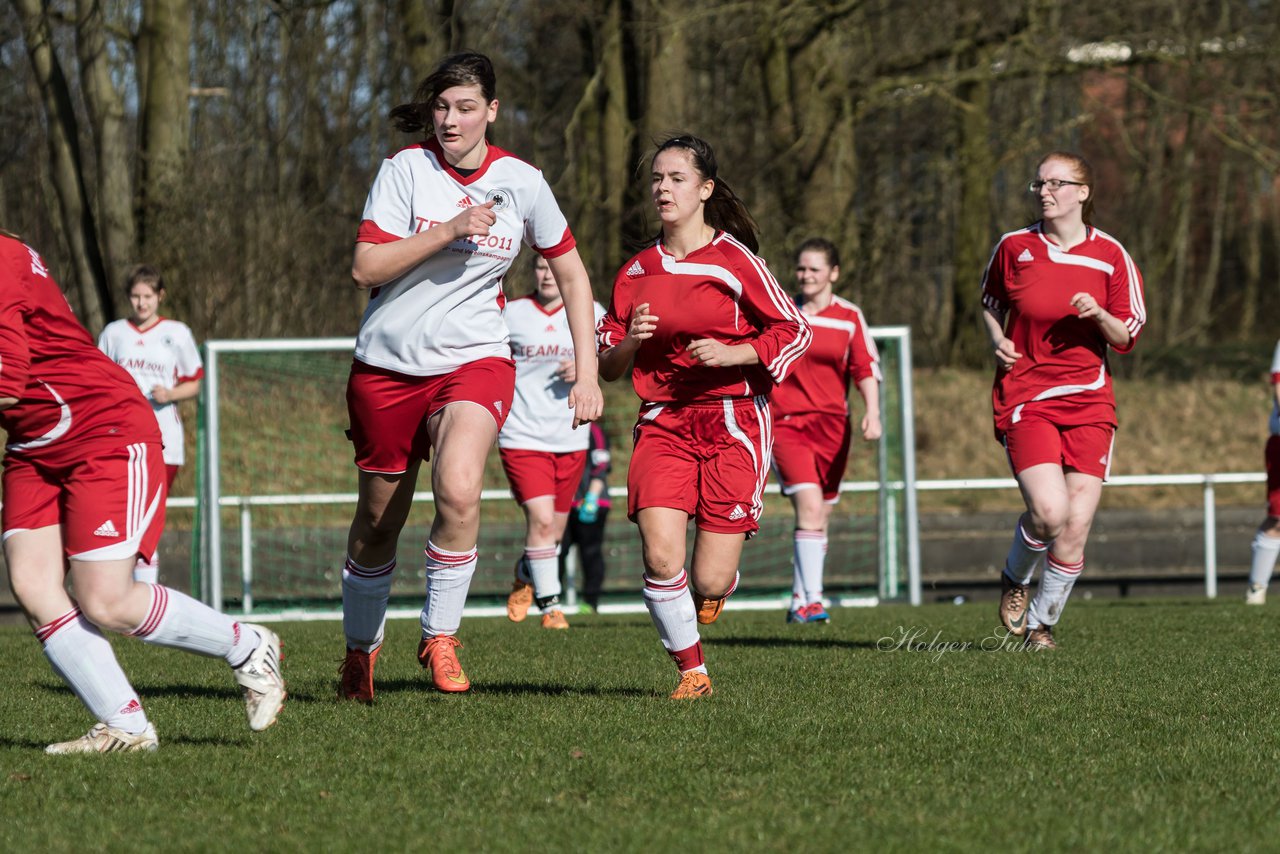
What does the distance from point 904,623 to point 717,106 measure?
1478 cm

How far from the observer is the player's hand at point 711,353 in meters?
5.84

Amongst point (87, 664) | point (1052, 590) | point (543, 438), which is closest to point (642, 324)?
point (87, 664)

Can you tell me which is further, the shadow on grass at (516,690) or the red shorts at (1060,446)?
the red shorts at (1060,446)

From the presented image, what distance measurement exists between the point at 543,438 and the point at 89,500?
18.3 feet

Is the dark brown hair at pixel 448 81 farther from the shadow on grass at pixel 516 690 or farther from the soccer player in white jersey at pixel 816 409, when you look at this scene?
the soccer player in white jersey at pixel 816 409

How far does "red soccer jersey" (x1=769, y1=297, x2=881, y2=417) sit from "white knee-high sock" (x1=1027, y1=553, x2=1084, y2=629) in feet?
9.24

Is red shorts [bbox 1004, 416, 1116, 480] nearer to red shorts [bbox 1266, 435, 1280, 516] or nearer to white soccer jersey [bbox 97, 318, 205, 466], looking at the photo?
red shorts [bbox 1266, 435, 1280, 516]

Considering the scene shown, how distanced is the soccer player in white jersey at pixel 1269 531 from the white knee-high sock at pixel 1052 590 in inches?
158

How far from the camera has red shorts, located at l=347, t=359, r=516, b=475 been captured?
5.72 metres

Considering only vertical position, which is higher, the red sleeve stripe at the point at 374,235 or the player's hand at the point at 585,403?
the red sleeve stripe at the point at 374,235

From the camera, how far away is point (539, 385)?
33.7 feet

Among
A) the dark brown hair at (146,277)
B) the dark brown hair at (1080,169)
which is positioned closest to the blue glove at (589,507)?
the dark brown hair at (146,277)

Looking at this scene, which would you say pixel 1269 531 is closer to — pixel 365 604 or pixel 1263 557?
pixel 1263 557

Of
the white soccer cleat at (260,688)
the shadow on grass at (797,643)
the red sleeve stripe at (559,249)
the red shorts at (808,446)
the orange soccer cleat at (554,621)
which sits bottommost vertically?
the orange soccer cleat at (554,621)
